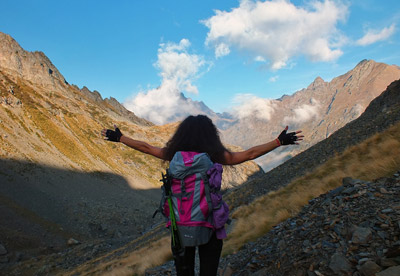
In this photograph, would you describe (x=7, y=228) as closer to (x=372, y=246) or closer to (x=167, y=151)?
(x=167, y=151)

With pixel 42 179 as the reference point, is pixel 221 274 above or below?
below

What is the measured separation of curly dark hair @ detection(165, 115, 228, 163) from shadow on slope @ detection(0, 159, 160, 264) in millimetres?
29361

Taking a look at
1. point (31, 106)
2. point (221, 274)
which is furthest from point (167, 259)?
point (31, 106)

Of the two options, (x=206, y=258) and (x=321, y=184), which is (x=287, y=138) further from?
(x=321, y=184)

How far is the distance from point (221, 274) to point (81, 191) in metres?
50.1

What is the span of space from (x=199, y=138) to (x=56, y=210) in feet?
139

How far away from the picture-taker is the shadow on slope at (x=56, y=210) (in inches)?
1145

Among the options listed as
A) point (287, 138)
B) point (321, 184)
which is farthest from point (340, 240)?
point (321, 184)

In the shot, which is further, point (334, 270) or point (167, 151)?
point (167, 151)

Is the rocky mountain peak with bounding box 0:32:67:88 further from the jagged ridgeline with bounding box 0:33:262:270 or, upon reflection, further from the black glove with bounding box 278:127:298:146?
the black glove with bounding box 278:127:298:146

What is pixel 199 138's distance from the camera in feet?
13.0

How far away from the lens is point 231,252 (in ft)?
25.1

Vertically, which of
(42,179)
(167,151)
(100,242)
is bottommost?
(100,242)

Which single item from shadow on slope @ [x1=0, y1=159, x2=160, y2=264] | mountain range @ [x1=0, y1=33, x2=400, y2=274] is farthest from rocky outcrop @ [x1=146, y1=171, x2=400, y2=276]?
shadow on slope @ [x1=0, y1=159, x2=160, y2=264]
